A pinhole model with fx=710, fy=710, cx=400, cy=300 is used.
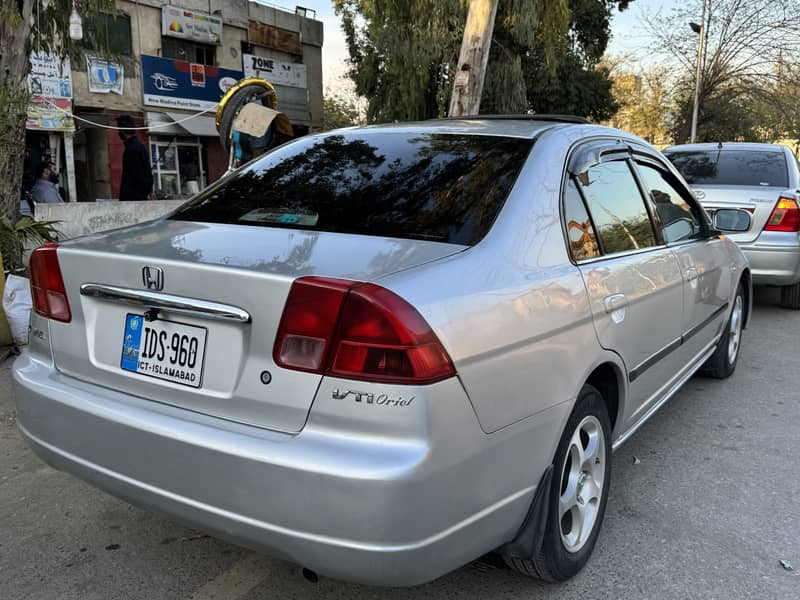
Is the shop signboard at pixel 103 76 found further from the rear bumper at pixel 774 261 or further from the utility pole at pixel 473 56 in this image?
the rear bumper at pixel 774 261

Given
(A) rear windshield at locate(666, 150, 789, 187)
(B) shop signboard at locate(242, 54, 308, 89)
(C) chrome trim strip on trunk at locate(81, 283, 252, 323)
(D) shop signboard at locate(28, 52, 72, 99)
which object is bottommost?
(C) chrome trim strip on trunk at locate(81, 283, 252, 323)

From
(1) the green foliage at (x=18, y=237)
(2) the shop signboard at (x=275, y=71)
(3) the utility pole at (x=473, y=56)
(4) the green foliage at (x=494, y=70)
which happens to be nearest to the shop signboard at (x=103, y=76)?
(2) the shop signboard at (x=275, y=71)

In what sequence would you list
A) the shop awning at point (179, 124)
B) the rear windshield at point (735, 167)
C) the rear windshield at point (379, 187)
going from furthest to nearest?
the shop awning at point (179, 124), the rear windshield at point (735, 167), the rear windshield at point (379, 187)

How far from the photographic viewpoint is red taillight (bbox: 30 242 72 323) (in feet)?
7.74

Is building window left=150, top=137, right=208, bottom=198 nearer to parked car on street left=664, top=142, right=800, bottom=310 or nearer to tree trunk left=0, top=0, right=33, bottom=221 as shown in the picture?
tree trunk left=0, top=0, right=33, bottom=221

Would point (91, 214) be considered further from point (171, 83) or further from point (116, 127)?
point (171, 83)

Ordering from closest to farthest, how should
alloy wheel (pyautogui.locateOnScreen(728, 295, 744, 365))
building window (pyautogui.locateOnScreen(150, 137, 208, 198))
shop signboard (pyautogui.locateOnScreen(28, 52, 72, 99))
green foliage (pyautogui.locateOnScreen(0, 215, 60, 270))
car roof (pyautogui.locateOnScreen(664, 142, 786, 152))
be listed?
alloy wheel (pyautogui.locateOnScreen(728, 295, 744, 365))
green foliage (pyautogui.locateOnScreen(0, 215, 60, 270))
car roof (pyautogui.locateOnScreen(664, 142, 786, 152))
shop signboard (pyautogui.locateOnScreen(28, 52, 72, 99))
building window (pyautogui.locateOnScreen(150, 137, 208, 198))

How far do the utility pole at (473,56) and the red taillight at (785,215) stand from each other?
3961 millimetres

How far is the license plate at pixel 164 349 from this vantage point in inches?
80.3

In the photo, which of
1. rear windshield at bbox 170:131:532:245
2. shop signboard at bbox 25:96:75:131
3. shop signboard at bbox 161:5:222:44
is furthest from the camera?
shop signboard at bbox 161:5:222:44

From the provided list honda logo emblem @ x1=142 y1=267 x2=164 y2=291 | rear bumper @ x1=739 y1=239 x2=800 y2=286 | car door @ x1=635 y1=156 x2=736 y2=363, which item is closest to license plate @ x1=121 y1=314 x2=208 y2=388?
honda logo emblem @ x1=142 y1=267 x2=164 y2=291

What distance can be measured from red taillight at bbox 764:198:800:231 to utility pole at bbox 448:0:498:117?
3.96 meters

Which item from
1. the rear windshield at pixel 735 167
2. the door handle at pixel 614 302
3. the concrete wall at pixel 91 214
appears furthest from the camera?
the concrete wall at pixel 91 214

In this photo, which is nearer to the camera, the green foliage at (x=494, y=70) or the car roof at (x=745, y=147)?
the car roof at (x=745, y=147)
